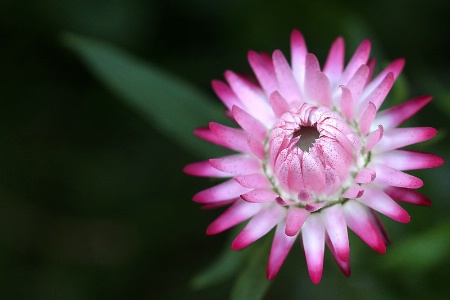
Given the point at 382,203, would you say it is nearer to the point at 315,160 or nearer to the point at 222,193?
the point at 315,160

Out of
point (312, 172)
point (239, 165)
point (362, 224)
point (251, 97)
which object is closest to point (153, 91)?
point (251, 97)

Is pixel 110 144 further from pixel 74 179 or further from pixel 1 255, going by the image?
pixel 1 255

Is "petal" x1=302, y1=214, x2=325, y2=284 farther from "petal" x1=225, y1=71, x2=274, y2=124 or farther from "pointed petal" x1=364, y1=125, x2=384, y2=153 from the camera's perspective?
"petal" x1=225, y1=71, x2=274, y2=124

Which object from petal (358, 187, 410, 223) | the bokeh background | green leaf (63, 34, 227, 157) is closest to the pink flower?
petal (358, 187, 410, 223)

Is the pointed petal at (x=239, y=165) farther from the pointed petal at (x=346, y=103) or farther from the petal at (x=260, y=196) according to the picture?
the pointed petal at (x=346, y=103)

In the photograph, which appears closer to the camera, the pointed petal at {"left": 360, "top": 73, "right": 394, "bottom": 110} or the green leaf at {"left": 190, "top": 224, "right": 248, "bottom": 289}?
the pointed petal at {"left": 360, "top": 73, "right": 394, "bottom": 110}

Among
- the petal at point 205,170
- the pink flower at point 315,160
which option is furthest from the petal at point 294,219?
the petal at point 205,170
